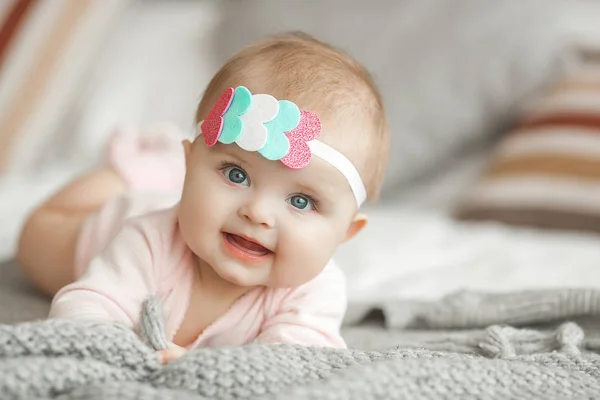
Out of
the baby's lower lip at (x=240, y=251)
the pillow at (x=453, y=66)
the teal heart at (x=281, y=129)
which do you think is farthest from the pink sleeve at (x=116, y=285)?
the pillow at (x=453, y=66)

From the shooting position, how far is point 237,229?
89cm

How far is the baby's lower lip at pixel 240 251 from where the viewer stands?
2.99 feet

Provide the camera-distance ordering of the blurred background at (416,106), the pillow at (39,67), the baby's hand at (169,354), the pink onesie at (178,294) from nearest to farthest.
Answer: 1. the baby's hand at (169,354)
2. the pink onesie at (178,294)
3. the blurred background at (416,106)
4. the pillow at (39,67)

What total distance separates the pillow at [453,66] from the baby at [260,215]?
0.99 meters

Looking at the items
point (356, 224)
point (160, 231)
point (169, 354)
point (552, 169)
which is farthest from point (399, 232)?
point (169, 354)

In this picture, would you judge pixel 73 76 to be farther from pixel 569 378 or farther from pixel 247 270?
pixel 569 378

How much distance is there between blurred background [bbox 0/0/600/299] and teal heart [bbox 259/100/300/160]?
1.89 ft

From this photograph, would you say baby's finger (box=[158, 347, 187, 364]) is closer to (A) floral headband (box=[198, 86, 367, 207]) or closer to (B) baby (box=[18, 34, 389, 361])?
(B) baby (box=[18, 34, 389, 361])

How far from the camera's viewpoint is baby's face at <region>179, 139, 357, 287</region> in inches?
35.0

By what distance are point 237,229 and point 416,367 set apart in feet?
0.81

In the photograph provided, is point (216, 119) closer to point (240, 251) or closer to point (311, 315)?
point (240, 251)

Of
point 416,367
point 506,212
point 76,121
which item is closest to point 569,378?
point 416,367

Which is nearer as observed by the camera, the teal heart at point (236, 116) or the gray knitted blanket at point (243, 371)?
the gray knitted blanket at point (243, 371)

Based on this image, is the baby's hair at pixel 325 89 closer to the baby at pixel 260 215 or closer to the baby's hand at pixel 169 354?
the baby at pixel 260 215
